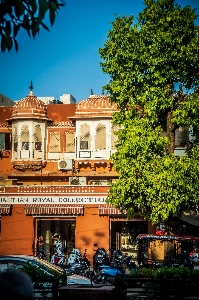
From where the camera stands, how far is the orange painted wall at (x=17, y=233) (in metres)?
27.6

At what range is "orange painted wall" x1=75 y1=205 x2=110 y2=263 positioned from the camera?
27062 millimetres

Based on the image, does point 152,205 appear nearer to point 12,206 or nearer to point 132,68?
point 132,68

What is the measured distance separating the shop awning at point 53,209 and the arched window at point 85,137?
6.81 meters

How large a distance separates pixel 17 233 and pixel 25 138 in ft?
28.3

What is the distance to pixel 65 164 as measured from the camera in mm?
33000

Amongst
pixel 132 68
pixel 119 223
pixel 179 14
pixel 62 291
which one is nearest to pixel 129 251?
pixel 119 223

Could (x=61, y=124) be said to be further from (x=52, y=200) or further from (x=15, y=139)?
(x=52, y=200)

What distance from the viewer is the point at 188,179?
18984 millimetres

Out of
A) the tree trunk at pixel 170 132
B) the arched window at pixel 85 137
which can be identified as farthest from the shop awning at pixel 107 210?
the tree trunk at pixel 170 132

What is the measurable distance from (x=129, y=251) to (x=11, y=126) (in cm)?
1319

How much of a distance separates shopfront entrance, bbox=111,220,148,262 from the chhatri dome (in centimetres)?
1027

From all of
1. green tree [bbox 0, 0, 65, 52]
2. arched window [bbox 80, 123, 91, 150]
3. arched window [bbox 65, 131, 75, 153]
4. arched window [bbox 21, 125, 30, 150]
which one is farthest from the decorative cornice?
green tree [bbox 0, 0, 65, 52]

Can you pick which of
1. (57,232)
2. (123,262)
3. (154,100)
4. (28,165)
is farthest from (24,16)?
(28,165)

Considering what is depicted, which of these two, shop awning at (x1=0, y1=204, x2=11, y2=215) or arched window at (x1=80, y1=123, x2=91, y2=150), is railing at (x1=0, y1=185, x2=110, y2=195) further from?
arched window at (x1=80, y1=123, x2=91, y2=150)
